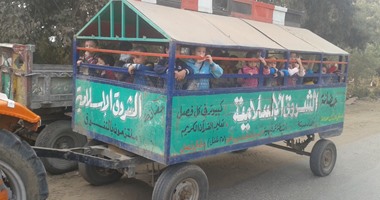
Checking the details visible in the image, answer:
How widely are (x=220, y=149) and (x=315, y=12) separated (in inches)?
402

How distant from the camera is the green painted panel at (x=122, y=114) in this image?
3.66 meters

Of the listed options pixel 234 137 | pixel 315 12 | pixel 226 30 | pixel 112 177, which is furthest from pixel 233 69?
pixel 315 12

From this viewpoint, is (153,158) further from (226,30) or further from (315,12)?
(315,12)

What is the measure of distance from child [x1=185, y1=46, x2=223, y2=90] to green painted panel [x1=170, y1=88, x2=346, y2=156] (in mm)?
146

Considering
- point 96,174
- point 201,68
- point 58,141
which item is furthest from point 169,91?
point 58,141

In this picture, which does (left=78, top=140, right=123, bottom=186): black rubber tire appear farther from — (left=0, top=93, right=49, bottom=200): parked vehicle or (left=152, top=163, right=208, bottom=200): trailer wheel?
(left=0, top=93, right=49, bottom=200): parked vehicle

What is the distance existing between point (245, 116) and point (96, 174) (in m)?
1.92

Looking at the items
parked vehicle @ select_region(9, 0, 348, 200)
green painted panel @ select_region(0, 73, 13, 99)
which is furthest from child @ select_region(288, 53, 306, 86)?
green painted panel @ select_region(0, 73, 13, 99)

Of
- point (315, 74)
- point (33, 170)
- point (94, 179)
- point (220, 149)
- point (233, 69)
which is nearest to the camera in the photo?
point (33, 170)

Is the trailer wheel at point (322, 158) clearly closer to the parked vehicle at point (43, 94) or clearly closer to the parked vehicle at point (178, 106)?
the parked vehicle at point (178, 106)

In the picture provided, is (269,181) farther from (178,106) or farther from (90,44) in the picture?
(90,44)

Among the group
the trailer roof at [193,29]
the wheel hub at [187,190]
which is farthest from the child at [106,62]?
the wheel hub at [187,190]

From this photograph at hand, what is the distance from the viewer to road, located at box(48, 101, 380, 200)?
15.6 ft

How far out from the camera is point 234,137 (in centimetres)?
426
